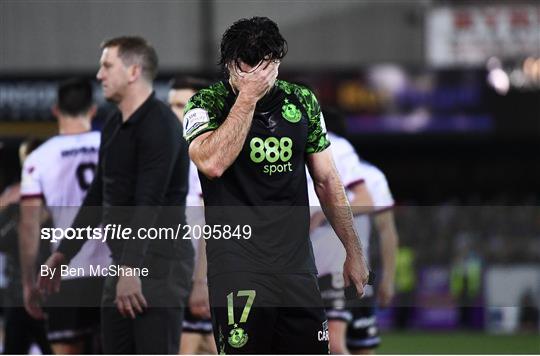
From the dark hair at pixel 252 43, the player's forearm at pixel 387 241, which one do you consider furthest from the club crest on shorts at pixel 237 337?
the player's forearm at pixel 387 241

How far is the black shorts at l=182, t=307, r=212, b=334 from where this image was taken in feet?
29.0

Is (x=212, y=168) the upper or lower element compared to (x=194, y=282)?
upper

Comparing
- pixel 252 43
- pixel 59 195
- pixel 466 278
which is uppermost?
pixel 252 43

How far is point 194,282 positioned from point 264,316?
1831mm

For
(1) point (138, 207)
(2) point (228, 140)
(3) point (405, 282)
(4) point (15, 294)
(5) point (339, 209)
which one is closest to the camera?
(2) point (228, 140)

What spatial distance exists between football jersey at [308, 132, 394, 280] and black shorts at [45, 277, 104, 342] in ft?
4.56

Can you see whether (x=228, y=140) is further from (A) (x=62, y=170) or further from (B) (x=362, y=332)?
(B) (x=362, y=332)

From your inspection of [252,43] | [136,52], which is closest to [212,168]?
[252,43]

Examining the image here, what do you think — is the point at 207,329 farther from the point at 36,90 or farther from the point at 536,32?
the point at 536,32

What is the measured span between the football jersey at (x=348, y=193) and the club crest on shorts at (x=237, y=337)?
1.47 metres

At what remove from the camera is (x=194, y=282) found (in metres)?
7.68

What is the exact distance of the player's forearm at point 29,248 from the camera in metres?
7.96

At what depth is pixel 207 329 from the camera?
29.5ft

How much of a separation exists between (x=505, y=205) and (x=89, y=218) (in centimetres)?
1673
